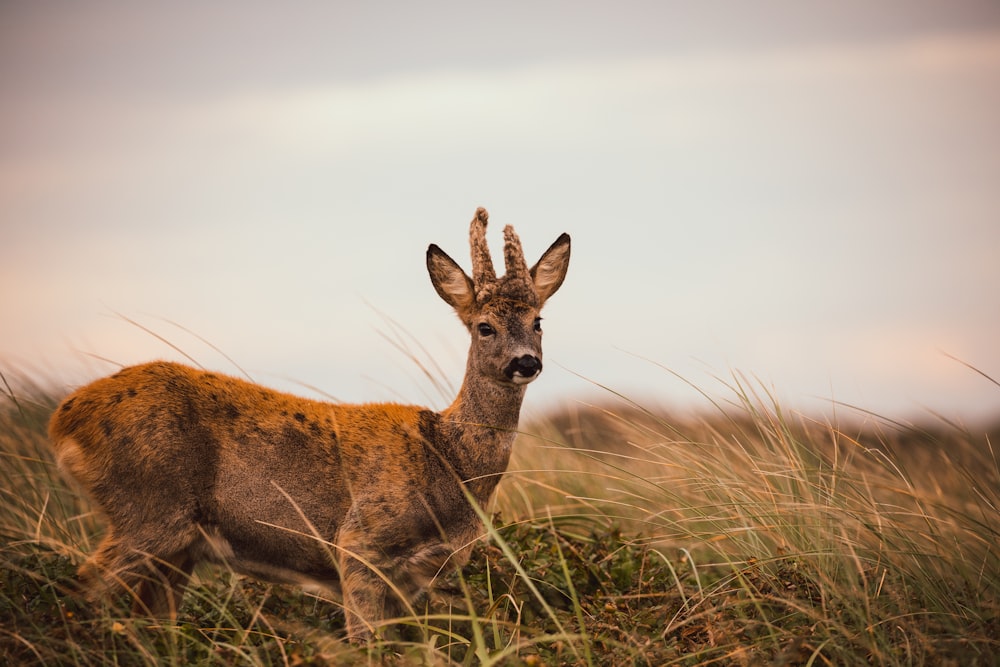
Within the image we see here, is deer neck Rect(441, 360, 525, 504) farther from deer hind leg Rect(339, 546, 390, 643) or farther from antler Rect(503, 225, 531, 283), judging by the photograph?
deer hind leg Rect(339, 546, 390, 643)

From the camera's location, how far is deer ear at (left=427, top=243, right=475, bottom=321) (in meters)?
6.39

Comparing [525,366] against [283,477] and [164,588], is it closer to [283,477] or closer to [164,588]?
[283,477]

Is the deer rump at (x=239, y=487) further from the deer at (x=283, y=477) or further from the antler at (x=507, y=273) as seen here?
the antler at (x=507, y=273)

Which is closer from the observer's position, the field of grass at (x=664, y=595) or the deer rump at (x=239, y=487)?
the field of grass at (x=664, y=595)

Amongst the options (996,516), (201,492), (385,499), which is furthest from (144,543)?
(996,516)

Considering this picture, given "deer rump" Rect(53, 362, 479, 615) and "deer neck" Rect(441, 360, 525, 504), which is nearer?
"deer rump" Rect(53, 362, 479, 615)

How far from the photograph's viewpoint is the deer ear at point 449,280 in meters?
6.39

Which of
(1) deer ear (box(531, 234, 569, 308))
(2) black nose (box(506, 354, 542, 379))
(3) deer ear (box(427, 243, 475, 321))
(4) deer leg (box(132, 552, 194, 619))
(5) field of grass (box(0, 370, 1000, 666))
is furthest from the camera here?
(1) deer ear (box(531, 234, 569, 308))

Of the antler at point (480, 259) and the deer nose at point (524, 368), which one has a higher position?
the antler at point (480, 259)

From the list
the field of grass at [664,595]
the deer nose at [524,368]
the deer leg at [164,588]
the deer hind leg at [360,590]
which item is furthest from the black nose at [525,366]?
the deer leg at [164,588]

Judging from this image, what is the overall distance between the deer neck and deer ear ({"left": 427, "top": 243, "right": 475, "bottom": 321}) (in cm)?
Result: 49

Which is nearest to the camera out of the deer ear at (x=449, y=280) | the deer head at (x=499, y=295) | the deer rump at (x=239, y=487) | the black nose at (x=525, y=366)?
the deer rump at (x=239, y=487)

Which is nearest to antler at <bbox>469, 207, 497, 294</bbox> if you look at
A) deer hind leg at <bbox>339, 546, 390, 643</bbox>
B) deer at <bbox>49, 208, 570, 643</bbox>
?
deer at <bbox>49, 208, 570, 643</bbox>

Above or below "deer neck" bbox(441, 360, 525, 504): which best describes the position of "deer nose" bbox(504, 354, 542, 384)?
above
